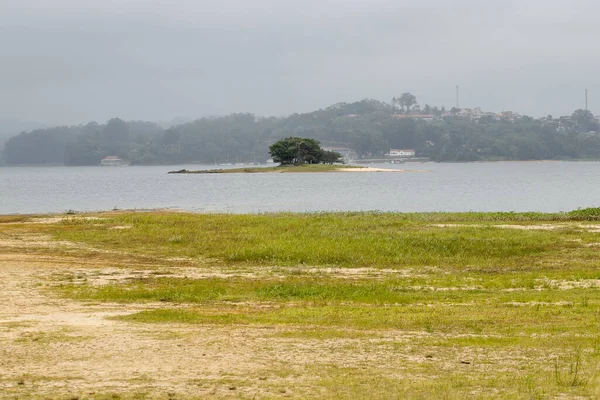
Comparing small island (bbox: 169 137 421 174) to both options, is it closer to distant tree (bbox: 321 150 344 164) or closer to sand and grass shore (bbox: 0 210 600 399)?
distant tree (bbox: 321 150 344 164)

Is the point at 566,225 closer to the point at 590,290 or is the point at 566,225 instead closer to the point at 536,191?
the point at 590,290

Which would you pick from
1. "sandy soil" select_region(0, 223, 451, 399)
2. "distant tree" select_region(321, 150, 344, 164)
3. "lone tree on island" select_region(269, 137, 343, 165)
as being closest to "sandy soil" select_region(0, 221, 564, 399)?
"sandy soil" select_region(0, 223, 451, 399)

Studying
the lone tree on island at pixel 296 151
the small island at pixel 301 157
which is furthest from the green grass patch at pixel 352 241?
the small island at pixel 301 157

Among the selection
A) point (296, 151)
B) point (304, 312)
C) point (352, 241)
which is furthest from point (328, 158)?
point (304, 312)

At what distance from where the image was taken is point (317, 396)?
12414 millimetres

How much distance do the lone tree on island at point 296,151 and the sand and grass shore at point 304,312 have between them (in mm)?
125331

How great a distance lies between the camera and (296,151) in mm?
165750

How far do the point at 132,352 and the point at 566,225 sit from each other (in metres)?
29.2

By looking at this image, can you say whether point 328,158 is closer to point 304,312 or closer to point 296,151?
point 296,151

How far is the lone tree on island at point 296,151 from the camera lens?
164875 millimetres

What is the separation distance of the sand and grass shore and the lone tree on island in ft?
411

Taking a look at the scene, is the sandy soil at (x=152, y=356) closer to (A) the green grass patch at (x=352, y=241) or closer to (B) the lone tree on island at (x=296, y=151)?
(A) the green grass patch at (x=352, y=241)

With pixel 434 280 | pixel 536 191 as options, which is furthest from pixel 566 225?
pixel 536 191

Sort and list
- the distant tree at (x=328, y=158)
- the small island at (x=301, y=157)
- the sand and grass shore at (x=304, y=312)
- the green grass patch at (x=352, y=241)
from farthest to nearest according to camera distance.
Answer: the distant tree at (x=328, y=158) → the small island at (x=301, y=157) → the green grass patch at (x=352, y=241) → the sand and grass shore at (x=304, y=312)
